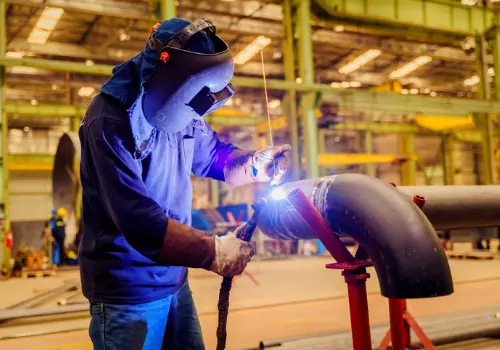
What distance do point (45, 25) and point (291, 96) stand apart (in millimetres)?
7329

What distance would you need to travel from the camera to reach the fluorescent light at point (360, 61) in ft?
57.8

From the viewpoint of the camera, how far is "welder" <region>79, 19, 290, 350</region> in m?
1.37

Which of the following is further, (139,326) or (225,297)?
(225,297)

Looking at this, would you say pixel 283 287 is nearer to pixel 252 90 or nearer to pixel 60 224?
pixel 60 224

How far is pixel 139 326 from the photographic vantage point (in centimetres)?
147

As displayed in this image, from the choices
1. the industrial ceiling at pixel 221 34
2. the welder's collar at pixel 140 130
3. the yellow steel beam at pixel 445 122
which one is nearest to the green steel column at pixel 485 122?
the industrial ceiling at pixel 221 34

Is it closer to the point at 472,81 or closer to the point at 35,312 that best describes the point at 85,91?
the point at 35,312

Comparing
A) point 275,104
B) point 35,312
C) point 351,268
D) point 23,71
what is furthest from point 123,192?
point 275,104

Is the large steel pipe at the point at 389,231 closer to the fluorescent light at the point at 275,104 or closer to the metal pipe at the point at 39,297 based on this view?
the metal pipe at the point at 39,297

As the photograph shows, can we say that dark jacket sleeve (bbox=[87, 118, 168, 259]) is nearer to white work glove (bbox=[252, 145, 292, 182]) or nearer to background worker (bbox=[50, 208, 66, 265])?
white work glove (bbox=[252, 145, 292, 182])

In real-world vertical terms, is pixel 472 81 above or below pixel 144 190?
above

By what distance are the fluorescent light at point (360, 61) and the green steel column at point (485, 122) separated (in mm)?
3825

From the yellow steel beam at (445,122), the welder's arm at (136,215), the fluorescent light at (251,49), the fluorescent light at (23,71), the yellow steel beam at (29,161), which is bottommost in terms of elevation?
the welder's arm at (136,215)

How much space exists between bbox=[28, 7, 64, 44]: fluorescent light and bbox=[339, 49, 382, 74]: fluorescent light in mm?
10334
